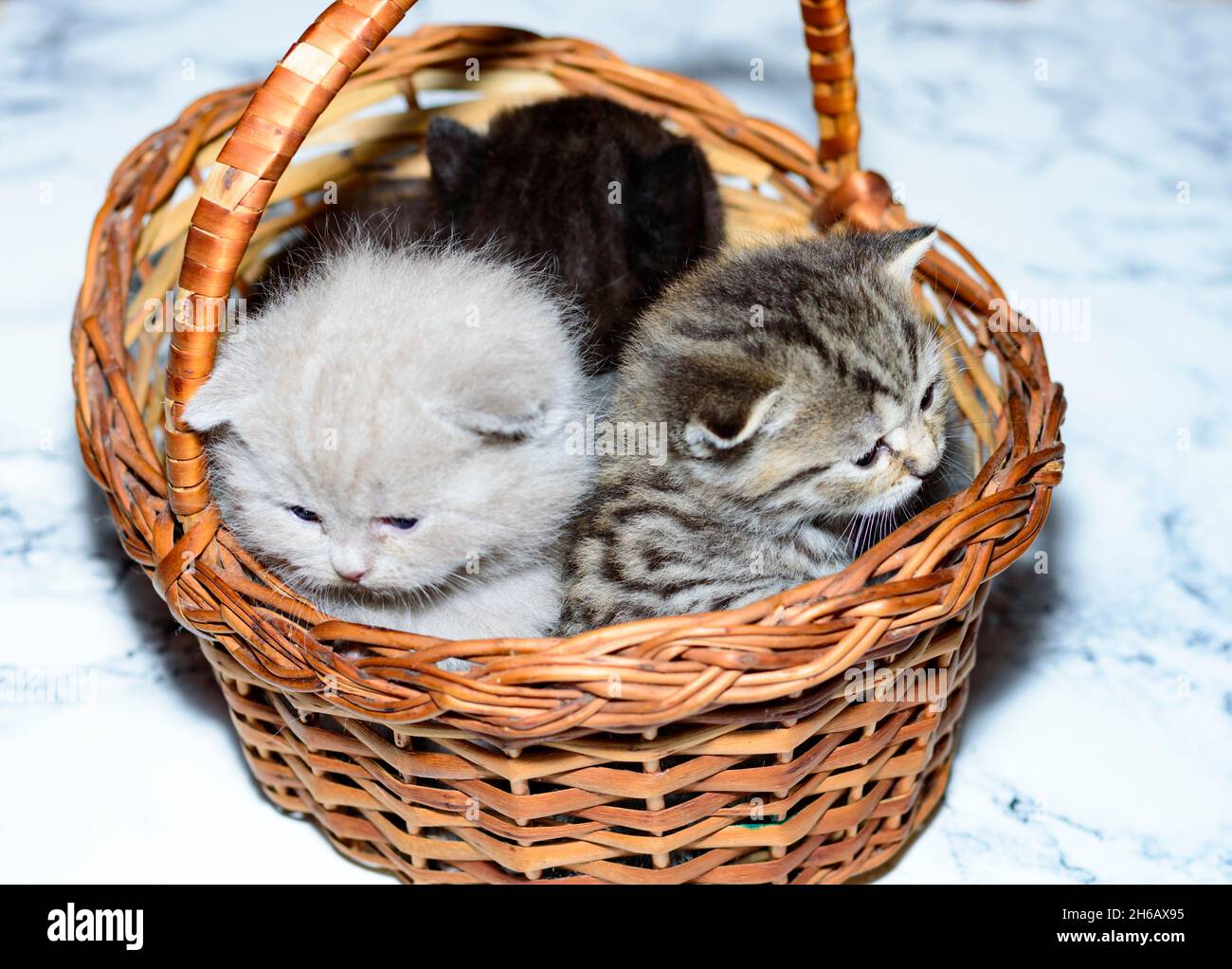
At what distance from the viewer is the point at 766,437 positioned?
1.42 m

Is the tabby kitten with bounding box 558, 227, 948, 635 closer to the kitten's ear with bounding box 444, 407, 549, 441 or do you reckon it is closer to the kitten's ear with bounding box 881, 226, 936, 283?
the kitten's ear with bounding box 881, 226, 936, 283

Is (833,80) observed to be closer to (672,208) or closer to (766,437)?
(672,208)

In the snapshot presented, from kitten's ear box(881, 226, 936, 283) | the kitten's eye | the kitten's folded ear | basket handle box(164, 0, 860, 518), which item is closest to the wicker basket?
basket handle box(164, 0, 860, 518)

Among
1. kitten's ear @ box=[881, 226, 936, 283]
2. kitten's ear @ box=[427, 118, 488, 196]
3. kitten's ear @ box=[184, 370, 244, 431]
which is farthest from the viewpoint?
kitten's ear @ box=[427, 118, 488, 196]

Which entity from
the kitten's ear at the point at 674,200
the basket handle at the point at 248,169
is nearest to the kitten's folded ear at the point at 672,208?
the kitten's ear at the point at 674,200

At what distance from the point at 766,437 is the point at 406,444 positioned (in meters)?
0.43

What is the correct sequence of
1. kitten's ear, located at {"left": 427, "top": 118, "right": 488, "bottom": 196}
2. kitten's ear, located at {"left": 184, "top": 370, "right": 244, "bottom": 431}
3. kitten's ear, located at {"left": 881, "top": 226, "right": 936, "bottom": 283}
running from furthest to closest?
kitten's ear, located at {"left": 427, "top": 118, "right": 488, "bottom": 196} < kitten's ear, located at {"left": 881, "top": 226, "right": 936, "bottom": 283} < kitten's ear, located at {"left": 184, "top": 370, "right": 244, "bottom": 431}

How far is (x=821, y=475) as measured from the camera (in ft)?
4.77

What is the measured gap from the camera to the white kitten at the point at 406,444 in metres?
1.44

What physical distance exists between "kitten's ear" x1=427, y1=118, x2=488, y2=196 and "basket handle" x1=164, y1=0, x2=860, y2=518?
0.63 m

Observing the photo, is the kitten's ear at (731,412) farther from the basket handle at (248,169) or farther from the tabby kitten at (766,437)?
the basket handle at (248,169)

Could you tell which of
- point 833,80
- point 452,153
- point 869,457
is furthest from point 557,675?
point 833,80

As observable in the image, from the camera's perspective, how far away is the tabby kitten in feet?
4.68

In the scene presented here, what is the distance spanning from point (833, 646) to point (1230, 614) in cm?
118
